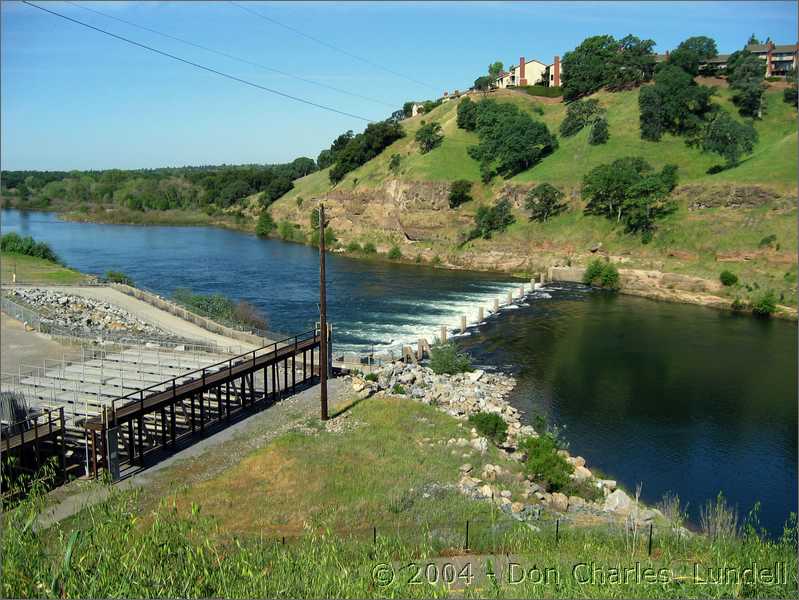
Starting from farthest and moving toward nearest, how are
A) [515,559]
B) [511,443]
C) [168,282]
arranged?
[168,282] → [511,443] → [515,559]

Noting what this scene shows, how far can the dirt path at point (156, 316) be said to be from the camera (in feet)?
122

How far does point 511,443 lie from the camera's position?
90.4 feet

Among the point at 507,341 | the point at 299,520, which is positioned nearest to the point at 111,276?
the point at 507,341

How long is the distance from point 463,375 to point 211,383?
53.2ft

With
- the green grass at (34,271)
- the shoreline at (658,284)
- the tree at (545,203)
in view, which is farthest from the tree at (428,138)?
the green grass at (34,271)

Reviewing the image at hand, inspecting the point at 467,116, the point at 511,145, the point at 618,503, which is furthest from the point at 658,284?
the point at 467,116

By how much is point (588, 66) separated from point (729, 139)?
128ft

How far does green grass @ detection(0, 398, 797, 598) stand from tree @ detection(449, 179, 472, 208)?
6678cm

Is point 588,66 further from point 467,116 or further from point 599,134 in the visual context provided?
point 599,134

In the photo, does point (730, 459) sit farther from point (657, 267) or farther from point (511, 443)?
point (657, 267)

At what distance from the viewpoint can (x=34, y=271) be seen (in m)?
55.3

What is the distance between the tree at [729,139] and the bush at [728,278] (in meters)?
24.0

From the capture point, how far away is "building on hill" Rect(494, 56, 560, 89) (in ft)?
455

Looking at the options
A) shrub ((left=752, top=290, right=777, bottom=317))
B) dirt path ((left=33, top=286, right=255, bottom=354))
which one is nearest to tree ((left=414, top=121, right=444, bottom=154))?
shrub ((left=752, top=290, right=777, bottom=317))
